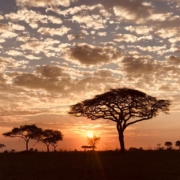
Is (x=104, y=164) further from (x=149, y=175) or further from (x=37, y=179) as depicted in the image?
(x=37, y=179)

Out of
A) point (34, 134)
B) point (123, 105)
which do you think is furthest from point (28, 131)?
point (123, 105)

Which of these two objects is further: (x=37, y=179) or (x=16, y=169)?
(x=16, y=169)

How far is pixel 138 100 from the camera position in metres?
46.8

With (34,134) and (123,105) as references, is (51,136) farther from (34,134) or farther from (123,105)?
(123,105)

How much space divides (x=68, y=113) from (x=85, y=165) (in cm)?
2488

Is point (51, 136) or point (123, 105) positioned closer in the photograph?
point (123, 105)

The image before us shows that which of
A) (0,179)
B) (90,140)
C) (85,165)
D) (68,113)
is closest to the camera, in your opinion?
(0,179)

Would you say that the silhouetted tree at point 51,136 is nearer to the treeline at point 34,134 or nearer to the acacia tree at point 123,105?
the treeline at point 34,134

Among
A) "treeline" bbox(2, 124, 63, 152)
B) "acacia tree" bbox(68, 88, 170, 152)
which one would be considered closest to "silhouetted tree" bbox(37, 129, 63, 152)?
"treeline" bbox(2, 124, 63, 152)

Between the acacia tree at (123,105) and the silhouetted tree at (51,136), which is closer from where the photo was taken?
the acacia tree at (123,105)

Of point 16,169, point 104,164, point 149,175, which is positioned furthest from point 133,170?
point 16,169

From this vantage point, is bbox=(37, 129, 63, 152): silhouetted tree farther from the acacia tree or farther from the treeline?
the acacia tree

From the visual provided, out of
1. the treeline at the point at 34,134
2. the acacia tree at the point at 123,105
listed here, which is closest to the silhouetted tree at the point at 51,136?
the treeline at the point at 34,134

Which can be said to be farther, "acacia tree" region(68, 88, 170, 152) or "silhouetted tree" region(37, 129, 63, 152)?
"silhouetted tree" region(37, 129, 63, 152)
